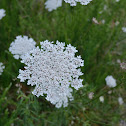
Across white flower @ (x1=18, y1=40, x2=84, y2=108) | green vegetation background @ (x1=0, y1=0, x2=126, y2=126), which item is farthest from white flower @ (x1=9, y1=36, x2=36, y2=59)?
white flower @ (x1=18, y1=40, x2=84, y2=108)

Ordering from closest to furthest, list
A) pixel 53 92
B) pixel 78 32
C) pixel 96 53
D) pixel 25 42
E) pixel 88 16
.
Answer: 1. pixel 53 92
2. pixel 25 42
3. pixel 78 32
4. pixel 88 16
5. pixel 96 53

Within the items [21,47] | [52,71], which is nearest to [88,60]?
[52,71]

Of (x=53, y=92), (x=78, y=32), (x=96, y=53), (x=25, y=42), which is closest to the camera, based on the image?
(x=53, y=92)

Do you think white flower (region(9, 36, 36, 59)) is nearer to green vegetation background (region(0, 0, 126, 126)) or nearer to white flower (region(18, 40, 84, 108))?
green vegetation background (region(0, 0, 126, 126))

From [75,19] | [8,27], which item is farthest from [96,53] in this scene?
[8,27]

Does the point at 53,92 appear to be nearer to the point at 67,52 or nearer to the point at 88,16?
the point at 67,52

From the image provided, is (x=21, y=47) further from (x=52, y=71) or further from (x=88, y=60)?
(x=88, y=60)

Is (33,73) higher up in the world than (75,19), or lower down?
lower down

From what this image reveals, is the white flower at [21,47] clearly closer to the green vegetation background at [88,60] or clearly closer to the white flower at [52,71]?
the green vegetation background at [88,60]

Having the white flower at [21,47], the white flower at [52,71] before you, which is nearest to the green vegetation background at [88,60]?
the white flower at [21,47]
